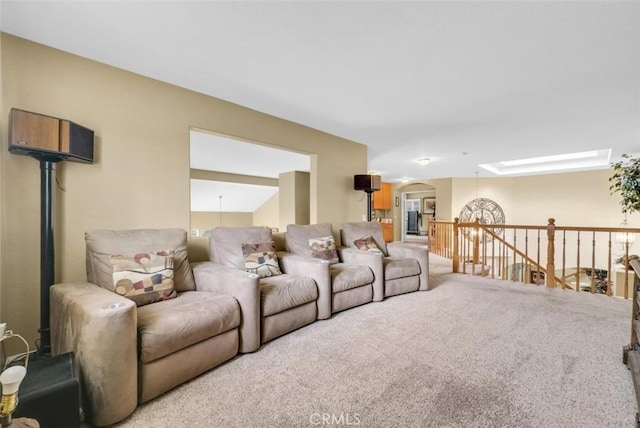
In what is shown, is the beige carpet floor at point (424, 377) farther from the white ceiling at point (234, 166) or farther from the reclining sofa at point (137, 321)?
the white ceiling at point (234, 166)

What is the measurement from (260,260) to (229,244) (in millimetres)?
340

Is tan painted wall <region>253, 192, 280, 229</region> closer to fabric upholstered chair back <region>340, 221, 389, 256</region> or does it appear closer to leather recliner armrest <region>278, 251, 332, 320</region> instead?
fabric upholstered chair back <region>340, 221, 389, 256</region>

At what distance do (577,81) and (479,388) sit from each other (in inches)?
108

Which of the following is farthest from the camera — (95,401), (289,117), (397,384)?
(289,117)

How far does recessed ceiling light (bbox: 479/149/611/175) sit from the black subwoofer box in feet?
24.6

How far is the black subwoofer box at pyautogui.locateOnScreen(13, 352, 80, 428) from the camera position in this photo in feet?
3.71

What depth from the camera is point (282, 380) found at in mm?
1753

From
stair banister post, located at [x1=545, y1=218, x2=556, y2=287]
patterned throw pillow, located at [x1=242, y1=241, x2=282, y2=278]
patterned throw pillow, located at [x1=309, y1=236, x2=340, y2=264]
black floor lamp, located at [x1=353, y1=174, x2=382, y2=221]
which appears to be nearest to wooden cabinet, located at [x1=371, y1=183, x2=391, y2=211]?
black floor lamp, located at [x1=353, y1=174, x2=382, y2=221]

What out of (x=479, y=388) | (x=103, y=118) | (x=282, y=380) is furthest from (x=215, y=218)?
(x=479, y=388)

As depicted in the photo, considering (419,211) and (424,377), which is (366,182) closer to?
(424,377)

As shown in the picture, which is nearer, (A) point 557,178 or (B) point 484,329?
(B) point 484,329

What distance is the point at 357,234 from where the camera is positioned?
12.9 ft

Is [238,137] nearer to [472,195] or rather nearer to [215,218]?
[215,218]

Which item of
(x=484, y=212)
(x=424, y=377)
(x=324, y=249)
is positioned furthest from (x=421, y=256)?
(x=484, y=212)
